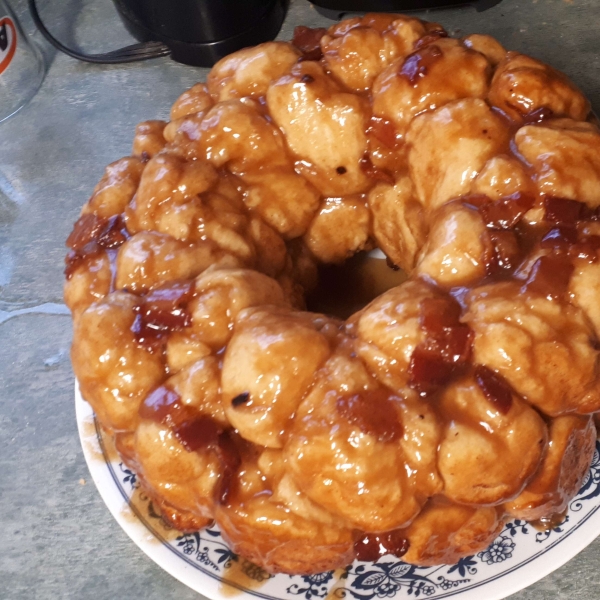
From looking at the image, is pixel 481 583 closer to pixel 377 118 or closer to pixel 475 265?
pixel 475 265

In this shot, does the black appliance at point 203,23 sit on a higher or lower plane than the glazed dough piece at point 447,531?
higher

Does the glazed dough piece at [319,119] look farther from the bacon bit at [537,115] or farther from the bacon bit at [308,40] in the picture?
the bacon bit at [537,115]

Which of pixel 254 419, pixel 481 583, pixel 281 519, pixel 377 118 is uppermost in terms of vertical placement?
pixel 377 118

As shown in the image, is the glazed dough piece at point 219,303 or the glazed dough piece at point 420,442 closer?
the glazed dough piece at point 420,442

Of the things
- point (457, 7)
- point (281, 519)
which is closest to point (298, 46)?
point (281, 519)

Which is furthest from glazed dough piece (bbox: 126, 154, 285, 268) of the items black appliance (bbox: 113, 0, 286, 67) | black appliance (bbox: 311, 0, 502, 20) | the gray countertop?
black appliance (bbox: 311, 0, 502, 20)

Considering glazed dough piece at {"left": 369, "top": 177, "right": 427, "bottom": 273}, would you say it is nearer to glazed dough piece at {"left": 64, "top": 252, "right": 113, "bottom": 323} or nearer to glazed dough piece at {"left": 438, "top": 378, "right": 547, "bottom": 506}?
glazed dough piece at {"left": 438, "top": 378, "right": 547, "bottom": 506}

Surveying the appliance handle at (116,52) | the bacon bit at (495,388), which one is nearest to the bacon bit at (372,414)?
the bacon bit at (495,388)
